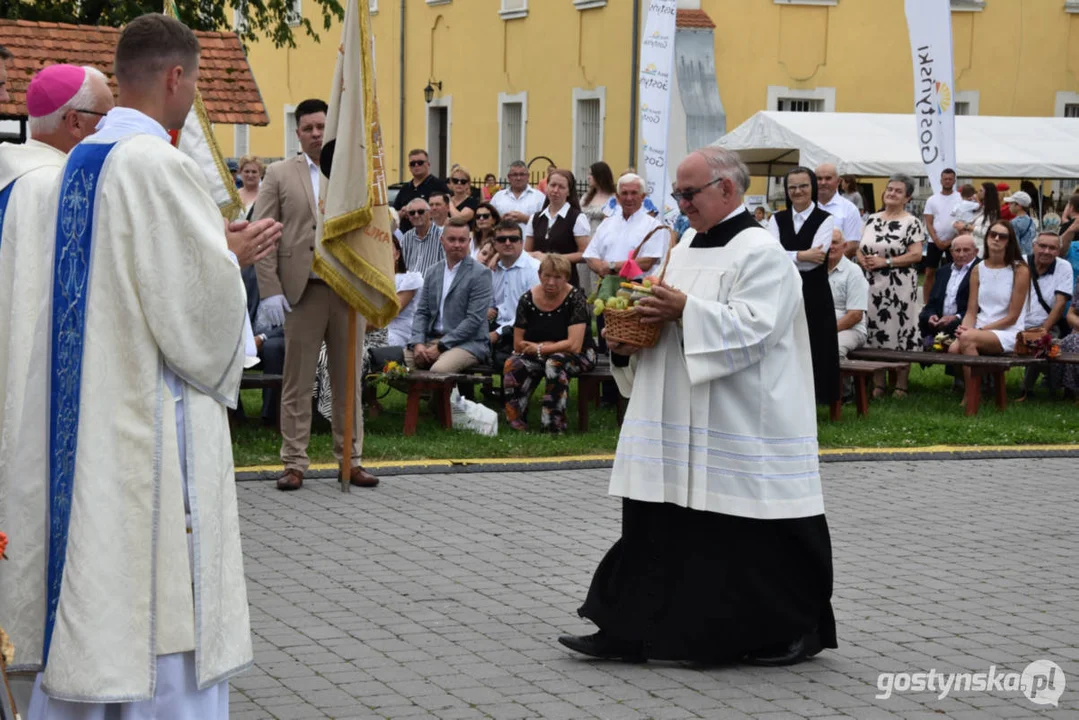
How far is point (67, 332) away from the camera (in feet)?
15.0

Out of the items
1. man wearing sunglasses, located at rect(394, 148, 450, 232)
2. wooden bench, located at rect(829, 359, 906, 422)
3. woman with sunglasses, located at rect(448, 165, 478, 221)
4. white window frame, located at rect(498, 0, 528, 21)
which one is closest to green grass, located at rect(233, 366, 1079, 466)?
wooden bench, located at rect(829, 359, 906, 422)

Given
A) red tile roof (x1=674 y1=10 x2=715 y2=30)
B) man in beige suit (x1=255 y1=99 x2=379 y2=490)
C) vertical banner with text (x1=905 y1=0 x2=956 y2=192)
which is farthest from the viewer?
red tile roof (x1=674 y1=10 x2=715 y2=30)

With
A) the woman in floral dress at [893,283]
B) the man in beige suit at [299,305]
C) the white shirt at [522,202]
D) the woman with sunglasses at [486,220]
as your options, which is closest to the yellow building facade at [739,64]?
the white shirt at [522,202]

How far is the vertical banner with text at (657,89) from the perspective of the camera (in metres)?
19.0

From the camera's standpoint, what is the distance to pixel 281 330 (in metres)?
12.3

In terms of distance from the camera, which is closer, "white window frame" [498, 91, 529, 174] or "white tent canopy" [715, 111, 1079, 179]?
"white tent canopy" [715, 111, 1079, 179]

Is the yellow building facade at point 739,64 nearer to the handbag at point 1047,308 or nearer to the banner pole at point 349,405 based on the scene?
the handbag at point 1047,308

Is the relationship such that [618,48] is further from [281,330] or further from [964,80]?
[281,330]

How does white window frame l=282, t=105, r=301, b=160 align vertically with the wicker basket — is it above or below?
above

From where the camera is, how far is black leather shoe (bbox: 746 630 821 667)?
635 centimetres

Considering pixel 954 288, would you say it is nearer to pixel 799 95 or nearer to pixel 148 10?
pixel 148 10

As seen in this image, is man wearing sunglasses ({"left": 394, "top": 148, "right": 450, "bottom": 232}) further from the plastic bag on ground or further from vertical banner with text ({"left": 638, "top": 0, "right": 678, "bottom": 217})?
the plastic bag on ground

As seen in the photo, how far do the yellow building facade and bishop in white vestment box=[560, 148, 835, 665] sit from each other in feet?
74.9

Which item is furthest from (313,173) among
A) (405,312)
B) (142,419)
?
(142,419)
